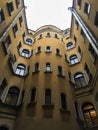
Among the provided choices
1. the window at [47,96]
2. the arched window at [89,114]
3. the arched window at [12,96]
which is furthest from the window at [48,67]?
the arched window at [89,114]

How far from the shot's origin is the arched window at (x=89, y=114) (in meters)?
16.2

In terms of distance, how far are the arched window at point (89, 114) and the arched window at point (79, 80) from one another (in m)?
3.05

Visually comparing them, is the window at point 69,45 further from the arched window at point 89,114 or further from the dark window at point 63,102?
the dark window at point 63,102

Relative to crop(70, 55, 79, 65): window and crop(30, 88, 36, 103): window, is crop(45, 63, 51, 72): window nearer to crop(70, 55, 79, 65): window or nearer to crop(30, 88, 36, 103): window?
crop(30, 88, 36, 103): window

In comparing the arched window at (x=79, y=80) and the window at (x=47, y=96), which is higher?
the arched window at (x=79, y=80)

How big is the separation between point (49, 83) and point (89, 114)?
553 cm

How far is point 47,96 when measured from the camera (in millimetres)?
16562

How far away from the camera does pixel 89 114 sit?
17078 millimetres

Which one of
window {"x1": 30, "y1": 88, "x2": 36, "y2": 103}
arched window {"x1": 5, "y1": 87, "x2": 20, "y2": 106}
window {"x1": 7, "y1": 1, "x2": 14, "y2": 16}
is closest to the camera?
window {"x1": 30, "y1": 88, "x2": 36, "y2": 103}

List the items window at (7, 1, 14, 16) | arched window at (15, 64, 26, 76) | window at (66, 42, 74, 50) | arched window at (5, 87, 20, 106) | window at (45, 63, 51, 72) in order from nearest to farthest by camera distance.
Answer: arched window at (5, 87, 20, 106), window at (45, 63, 51, 72), window at (7, 1, 14, 16), arched window at (15, 64, 26, 76), window at (66, 42, 74, 50)

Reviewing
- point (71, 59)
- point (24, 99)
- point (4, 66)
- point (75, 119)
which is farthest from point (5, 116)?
point (71, 59)

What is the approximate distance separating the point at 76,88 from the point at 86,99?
219 centimetres

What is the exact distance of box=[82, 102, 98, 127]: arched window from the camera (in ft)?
53.1

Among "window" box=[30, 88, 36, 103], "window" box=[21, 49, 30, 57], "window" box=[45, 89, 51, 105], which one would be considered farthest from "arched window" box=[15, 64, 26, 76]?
"window" box=[45, 89, 51, 105]
